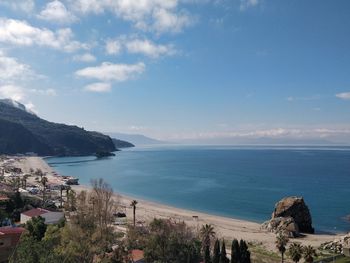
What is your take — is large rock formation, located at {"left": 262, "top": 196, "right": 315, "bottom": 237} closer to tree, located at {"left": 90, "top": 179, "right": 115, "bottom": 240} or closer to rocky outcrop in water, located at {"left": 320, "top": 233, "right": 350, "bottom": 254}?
rocky outcrop in water, located at {"left": 320, "top": 233, "right": 350, "bottom": 254}

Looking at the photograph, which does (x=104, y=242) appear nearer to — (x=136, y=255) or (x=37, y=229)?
(x=136, y=255)

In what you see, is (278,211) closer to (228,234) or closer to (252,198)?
(228,234)

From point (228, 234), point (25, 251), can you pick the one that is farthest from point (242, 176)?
point (25, 251)

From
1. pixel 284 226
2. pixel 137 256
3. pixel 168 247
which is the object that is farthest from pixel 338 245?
pixel 137 256

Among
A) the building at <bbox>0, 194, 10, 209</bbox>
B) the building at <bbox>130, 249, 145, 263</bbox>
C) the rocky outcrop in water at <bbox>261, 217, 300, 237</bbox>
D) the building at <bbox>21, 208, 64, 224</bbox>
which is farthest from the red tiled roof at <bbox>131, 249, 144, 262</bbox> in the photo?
the rocky outcrop in water at <bbox>261, 217, 300, 237</bbox>

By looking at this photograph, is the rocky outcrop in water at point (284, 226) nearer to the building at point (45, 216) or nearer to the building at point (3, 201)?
the building at point (45, 216)

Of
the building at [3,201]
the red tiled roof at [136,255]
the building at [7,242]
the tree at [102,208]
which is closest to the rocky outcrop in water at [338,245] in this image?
the red tiled roof at [136,255]
